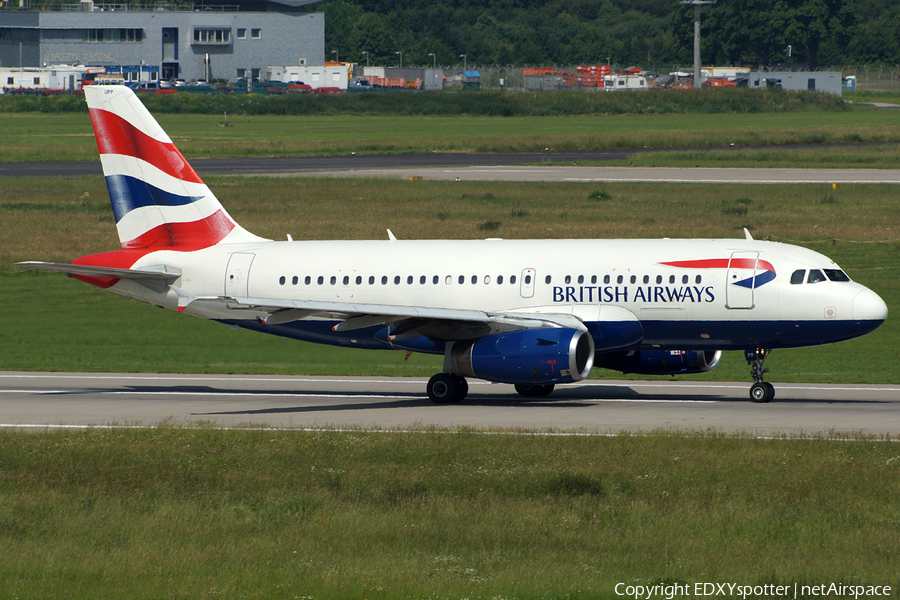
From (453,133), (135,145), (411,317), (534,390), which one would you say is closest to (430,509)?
(411,317)

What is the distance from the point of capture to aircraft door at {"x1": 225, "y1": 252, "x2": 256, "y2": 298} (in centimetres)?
3903

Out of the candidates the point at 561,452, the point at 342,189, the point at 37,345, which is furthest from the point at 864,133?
the point at 561,452

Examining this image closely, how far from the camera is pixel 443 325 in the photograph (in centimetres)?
3500

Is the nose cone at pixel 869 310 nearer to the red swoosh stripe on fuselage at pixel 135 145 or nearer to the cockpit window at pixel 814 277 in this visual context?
the cockpit window at pixel 814 277

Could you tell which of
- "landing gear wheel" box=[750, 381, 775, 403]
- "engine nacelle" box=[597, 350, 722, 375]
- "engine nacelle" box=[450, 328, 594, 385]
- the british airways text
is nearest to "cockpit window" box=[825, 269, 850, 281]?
the british airways text

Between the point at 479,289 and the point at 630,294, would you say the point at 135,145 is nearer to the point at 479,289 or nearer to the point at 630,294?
the point at 479,289

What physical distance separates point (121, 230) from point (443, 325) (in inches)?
509

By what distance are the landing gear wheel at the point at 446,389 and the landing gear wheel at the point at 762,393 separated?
8.57 m

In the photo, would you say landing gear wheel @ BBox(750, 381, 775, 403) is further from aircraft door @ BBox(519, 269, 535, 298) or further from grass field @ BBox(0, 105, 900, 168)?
grass field @ BBox(0, 105, 900, 168)

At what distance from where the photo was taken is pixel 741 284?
3441 cm

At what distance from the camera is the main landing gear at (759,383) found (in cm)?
3462

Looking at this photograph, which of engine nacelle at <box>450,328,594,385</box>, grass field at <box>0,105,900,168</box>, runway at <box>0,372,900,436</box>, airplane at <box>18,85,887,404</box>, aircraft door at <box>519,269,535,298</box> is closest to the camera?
runway at <box>0,372,900,436</box>

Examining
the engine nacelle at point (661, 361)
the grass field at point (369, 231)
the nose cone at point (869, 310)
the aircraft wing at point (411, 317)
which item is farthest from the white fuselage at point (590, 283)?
the grass field at point (369, 231)

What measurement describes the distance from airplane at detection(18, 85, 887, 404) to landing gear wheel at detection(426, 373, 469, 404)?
4cm
